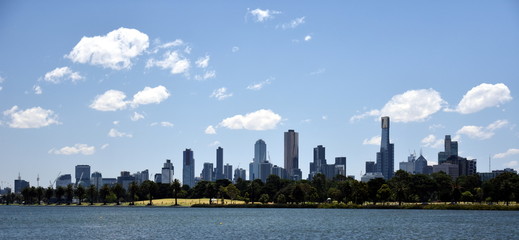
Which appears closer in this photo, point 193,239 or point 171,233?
point 193,239

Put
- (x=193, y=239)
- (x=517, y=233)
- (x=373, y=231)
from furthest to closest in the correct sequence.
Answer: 1. (x=373, y=231)
2. (x=517, y=233)
3. (x=193, y=239)

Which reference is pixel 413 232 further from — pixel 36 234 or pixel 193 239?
pixel 36 234

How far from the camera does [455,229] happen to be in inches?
4405

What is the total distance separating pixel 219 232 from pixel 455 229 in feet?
139

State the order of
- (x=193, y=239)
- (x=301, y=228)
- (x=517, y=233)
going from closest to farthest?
1. (x=193, y=239)
2. (x=517, y=233)
3. (x=301, y=228)

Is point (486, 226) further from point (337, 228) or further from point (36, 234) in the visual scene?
point (36, 234)

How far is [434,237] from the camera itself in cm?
9519

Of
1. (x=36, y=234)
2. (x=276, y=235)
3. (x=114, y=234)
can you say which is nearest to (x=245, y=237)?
(x=276, y=235)

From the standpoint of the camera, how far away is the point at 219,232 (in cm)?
10681

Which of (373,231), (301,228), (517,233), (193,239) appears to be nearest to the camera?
(193,239)

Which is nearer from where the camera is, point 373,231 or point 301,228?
point 373,231

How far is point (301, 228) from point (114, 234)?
3443 cm

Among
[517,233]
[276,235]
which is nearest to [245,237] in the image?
Result: [276,235]

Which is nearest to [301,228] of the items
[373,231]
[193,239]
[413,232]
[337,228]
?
[337,228]
